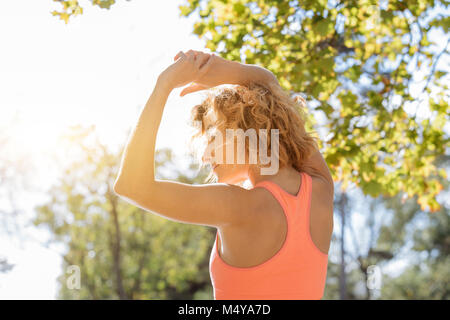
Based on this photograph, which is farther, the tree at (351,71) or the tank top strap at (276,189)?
the tree at (351,71)

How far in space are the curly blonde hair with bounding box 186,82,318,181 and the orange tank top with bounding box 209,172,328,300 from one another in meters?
0.21

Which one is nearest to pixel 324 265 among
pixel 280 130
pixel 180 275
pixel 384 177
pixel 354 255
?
pixel 280 130

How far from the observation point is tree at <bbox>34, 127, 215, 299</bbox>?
13.3m

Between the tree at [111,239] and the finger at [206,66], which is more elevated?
the finger at [206,66]

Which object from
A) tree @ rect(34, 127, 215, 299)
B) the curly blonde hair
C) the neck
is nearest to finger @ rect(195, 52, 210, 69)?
the curly blonde hair

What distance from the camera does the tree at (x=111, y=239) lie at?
1332 centimetres

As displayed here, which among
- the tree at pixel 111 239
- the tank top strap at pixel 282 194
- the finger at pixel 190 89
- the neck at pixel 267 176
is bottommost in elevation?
the tree at pixel 111 239

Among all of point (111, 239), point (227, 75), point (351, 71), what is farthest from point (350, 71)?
point (111, 239)

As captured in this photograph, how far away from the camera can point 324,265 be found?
182 centimetres

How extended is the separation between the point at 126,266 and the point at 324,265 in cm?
1946

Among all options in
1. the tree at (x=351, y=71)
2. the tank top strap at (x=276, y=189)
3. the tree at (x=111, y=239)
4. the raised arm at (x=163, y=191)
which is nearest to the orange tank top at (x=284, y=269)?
the tank top strap at (x=276, y=189)

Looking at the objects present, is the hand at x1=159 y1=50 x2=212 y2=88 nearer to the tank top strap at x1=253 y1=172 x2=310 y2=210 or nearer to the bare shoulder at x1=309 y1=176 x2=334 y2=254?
the tank top strap at x1=253 y1=172 x2=310 y2=210

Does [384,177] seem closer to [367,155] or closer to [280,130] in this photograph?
[367,155]

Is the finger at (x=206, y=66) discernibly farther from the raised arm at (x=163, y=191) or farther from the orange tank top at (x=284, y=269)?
the orange tank top at (x=284, y=269)
